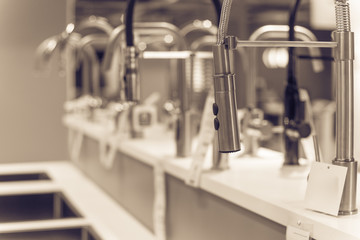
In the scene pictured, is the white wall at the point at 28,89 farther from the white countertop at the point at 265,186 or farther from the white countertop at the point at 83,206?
the white countertop at the point at 265,186

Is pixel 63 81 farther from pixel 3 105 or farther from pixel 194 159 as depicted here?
pixel 194 159

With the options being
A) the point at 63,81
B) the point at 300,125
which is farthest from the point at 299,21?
the point at 300,125

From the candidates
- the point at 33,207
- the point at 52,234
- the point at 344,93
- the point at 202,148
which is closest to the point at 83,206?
the point at 52,234

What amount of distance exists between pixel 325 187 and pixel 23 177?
10.1 ft

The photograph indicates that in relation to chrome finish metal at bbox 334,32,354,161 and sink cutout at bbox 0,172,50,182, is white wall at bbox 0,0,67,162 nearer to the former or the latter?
sink cutout at bbox 0,172,50,182

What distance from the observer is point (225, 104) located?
3.30 ft

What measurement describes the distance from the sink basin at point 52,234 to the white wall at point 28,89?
Answer: 77.7 inches

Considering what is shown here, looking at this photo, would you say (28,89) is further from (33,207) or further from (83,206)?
(83,206)

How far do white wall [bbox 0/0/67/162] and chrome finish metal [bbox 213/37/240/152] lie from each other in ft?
11.9

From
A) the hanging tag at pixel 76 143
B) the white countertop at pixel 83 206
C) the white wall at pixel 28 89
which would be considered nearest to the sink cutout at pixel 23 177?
the white countertop at pixel 83 206

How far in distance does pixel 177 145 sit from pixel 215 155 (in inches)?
13.2

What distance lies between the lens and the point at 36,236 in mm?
2551

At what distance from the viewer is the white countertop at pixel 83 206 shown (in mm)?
2198

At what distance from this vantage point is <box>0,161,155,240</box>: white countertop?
2.20 metres
